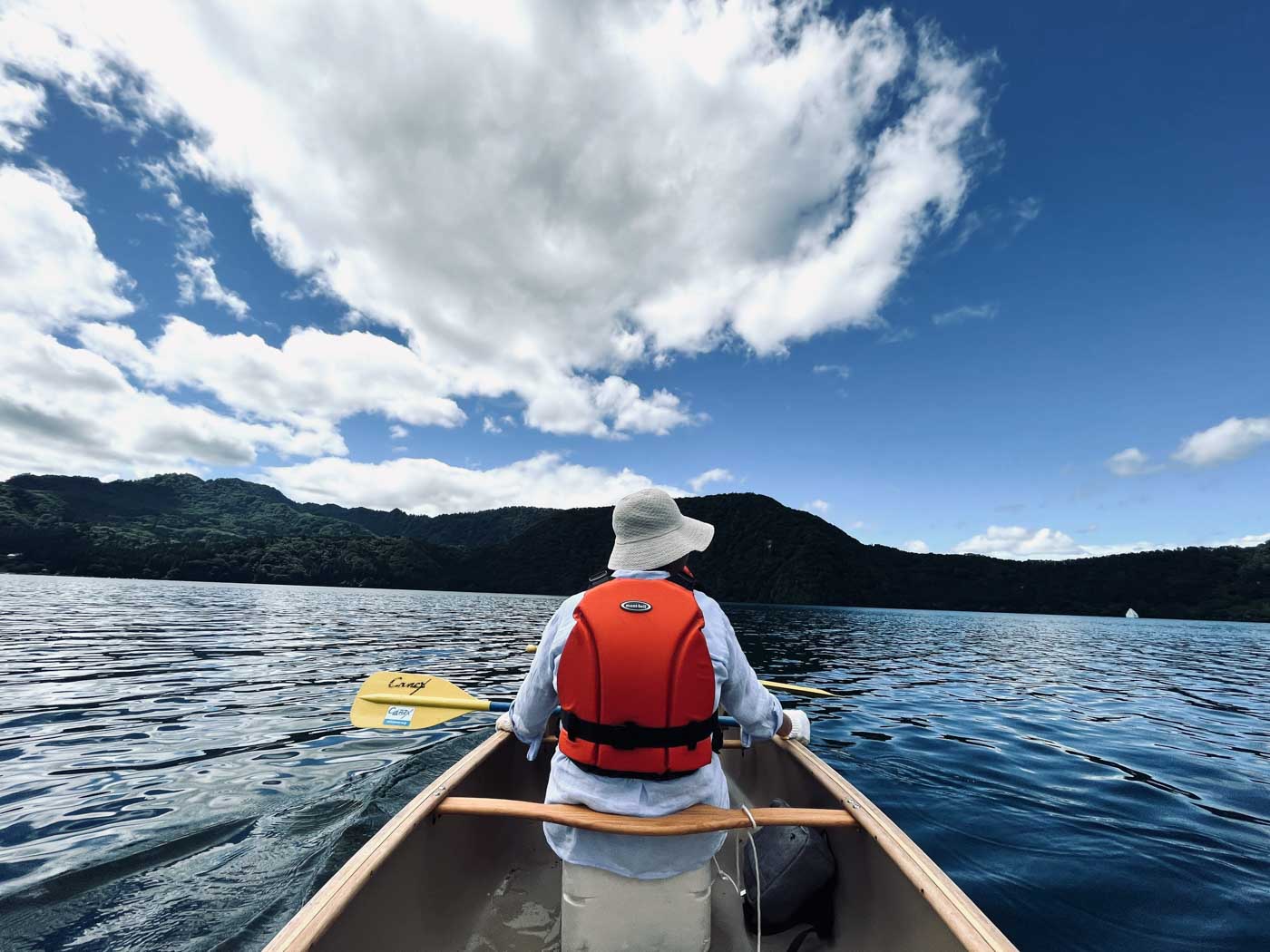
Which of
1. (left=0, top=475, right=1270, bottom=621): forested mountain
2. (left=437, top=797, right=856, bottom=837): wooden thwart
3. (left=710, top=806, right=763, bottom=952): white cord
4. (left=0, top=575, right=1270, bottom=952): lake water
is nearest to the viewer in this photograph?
(left=437, top=797, right=856, bottom=837): wooden thwart

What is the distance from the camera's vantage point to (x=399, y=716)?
610 cm

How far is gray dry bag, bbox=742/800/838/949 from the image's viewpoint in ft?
11.6

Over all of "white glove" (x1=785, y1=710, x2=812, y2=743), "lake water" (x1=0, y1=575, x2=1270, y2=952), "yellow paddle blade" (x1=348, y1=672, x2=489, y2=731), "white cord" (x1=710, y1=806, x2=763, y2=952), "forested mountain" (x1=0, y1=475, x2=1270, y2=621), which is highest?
"forested mountain" (x1=0, y1=475, x2=1270, y2=621)

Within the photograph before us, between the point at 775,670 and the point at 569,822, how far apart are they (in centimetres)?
1759

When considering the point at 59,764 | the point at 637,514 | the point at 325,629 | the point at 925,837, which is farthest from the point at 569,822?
the point at 325,629

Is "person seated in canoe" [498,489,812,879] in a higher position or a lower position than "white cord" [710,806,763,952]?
higher

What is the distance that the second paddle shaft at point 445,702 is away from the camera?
540 centimetres

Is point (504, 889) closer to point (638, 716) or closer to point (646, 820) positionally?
point (646, 820)

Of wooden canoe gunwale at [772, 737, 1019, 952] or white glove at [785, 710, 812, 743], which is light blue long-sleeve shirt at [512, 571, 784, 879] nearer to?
white glove at [785, 710, 812, 743]

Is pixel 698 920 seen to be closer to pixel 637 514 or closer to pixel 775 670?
pixel 637 514

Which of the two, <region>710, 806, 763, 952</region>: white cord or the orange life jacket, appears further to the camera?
<region>710, 806, 763, 952</region>: white cord

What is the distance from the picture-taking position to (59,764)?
6.93 metres

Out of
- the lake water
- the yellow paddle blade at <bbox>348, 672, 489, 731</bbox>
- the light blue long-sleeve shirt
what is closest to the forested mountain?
the lake water

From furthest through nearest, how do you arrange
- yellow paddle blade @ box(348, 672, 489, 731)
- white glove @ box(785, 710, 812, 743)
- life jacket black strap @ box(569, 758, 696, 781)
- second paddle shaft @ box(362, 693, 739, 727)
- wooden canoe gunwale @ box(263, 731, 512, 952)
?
yellow paddle blade @ box(348, 672, 489, 731) → second paddle shaft @ box(362, 693, 739, 727) → white glove @ box(785, 710, 812, 743) → life jacket black strap @ box(569, 758, 696, 781) → wooden canoe gunwale @ box(263, 731, 512, 952)
